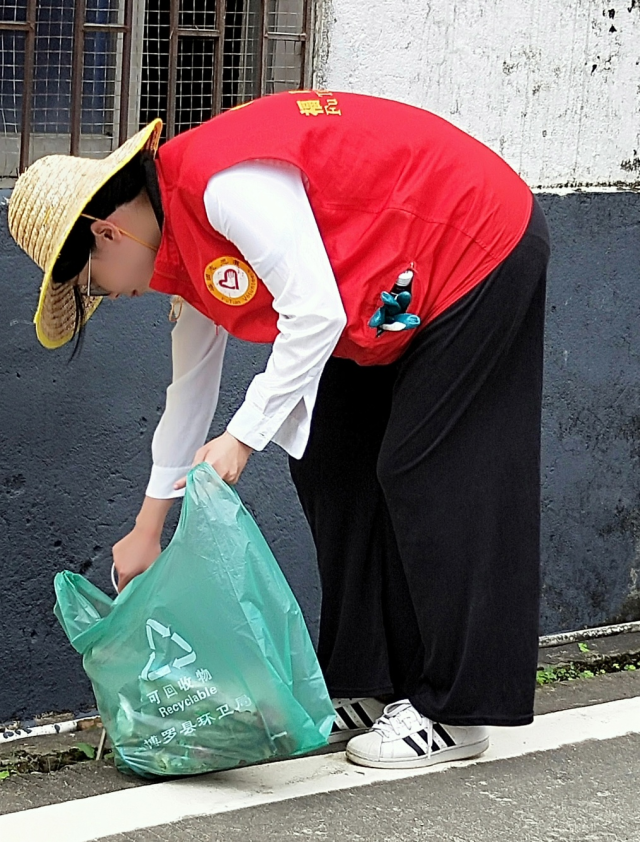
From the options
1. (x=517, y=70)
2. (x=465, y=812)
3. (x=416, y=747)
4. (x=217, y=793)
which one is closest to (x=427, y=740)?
(x=416, y=747)

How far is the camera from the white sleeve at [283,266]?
2096 mm

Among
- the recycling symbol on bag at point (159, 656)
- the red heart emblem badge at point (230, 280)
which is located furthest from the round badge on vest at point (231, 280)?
the recycling symbol on bag at point (159, 656)

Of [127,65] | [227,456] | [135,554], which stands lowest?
[135,554]

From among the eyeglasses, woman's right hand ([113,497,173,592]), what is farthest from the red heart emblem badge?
woman's right hand ([113,497,173,592])

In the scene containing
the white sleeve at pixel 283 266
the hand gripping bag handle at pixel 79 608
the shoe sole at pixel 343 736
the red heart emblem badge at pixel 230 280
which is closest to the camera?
the white sleeve at pixel 283 266

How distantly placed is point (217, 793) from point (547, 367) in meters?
1.58

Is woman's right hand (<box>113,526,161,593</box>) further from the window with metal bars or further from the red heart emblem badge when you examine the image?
the window with metal bars

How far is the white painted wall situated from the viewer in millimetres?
3215

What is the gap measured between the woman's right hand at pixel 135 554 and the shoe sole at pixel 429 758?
557 millimetres

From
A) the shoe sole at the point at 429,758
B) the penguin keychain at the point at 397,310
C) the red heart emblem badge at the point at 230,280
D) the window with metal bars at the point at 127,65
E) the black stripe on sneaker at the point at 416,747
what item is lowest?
the shoe sole at the point at 429,758

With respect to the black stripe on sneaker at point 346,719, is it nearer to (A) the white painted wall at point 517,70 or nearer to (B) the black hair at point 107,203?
(B) the black hair at point 107,203

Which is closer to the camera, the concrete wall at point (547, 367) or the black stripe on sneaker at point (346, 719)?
the black stripe on sneaker at point (346, 719)

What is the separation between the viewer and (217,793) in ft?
8.05

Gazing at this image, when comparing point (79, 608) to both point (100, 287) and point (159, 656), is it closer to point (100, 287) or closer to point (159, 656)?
point (159, 656)
